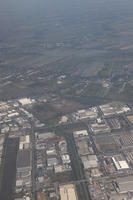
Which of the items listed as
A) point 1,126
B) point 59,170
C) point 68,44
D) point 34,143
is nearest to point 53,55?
point 68,44

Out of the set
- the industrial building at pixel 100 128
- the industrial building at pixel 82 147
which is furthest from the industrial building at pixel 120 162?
the industrial building at pixel 100 128

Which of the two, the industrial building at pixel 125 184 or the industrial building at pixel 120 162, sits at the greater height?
the industrial building at pixel 120 162

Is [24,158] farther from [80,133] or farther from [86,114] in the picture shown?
[86,114]

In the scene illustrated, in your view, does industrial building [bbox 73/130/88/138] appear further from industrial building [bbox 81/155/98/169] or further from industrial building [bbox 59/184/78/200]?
industrial building [bbox 59/184/78/200]

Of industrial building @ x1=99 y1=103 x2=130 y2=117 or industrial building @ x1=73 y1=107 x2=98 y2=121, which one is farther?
industrial building @ x1=99 y1=103 x2=130 y2=117

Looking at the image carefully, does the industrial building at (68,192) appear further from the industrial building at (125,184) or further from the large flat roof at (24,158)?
the large flat roof at (24,158)

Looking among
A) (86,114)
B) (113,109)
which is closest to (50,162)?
(86,114)

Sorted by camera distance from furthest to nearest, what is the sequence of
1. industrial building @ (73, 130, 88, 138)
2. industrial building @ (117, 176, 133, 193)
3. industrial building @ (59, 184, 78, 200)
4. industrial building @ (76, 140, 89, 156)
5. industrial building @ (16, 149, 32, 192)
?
1. industrial building @ (73, 130, 88, 138)
2. industrial building @ (76, 140, 89, 156)
3. industrial building @ (16, 149, 32, 192)
4. industrial building @ (117, 176, 133, 193)
5. industrial building @ (59, 184, 78, 200)

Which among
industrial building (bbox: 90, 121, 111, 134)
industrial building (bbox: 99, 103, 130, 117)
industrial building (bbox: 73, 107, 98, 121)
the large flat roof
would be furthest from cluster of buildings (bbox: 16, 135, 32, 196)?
industrial building (bbox: 99, 103, 130, 117)
